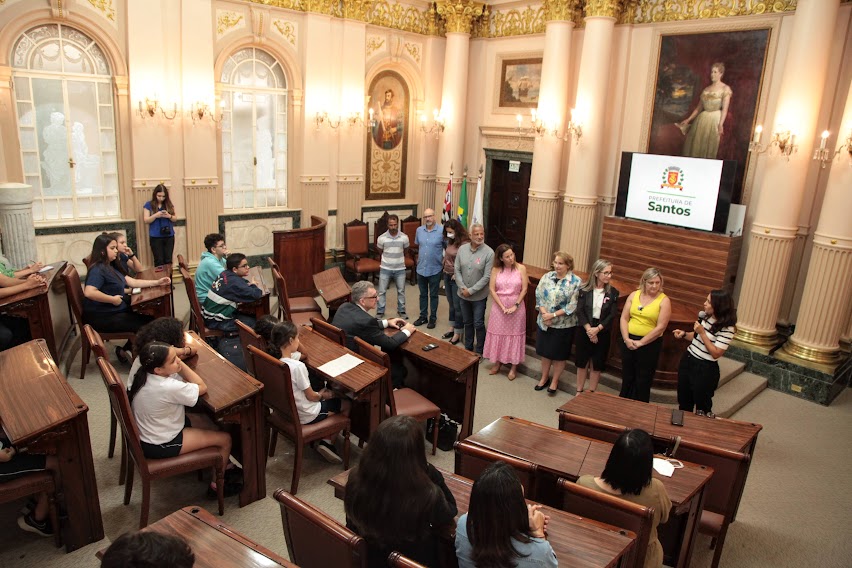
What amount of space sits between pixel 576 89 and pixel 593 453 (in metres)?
7.29

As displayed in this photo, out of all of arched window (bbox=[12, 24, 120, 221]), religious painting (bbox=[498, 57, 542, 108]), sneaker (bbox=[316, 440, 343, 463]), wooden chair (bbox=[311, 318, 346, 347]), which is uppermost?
religious painting (bbox=[498, 57, 542, 108])

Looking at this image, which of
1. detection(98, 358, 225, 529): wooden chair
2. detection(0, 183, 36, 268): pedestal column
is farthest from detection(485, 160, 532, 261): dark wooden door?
detection(98, 358, 225, 529): wooden chair

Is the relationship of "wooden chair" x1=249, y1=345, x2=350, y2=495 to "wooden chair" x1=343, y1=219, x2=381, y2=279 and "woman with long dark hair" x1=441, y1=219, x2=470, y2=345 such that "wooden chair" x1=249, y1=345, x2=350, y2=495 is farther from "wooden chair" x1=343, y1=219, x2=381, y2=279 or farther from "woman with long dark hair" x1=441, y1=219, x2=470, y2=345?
"wooden chair" x1=343, y1=219, x2=381, y2=279

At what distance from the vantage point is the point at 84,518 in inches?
135

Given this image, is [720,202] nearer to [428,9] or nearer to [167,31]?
[428,9]

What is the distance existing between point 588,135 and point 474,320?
380 centimetres

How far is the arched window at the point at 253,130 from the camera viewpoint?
916cm

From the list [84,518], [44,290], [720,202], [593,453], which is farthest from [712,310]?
[44,290]

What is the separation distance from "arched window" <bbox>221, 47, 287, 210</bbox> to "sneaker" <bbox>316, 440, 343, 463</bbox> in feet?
18.8

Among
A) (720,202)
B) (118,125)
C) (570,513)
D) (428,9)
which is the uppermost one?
(428,9)

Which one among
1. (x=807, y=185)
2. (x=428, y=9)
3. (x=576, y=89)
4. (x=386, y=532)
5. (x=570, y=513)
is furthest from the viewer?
(x=428, y=9)

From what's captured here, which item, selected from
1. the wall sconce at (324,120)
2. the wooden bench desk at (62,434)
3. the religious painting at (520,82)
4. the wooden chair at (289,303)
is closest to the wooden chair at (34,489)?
the wooden bench desk at (62,434)

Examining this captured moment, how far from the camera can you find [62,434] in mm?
3230

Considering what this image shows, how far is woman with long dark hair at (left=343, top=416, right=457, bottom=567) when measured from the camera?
248 centimetres
